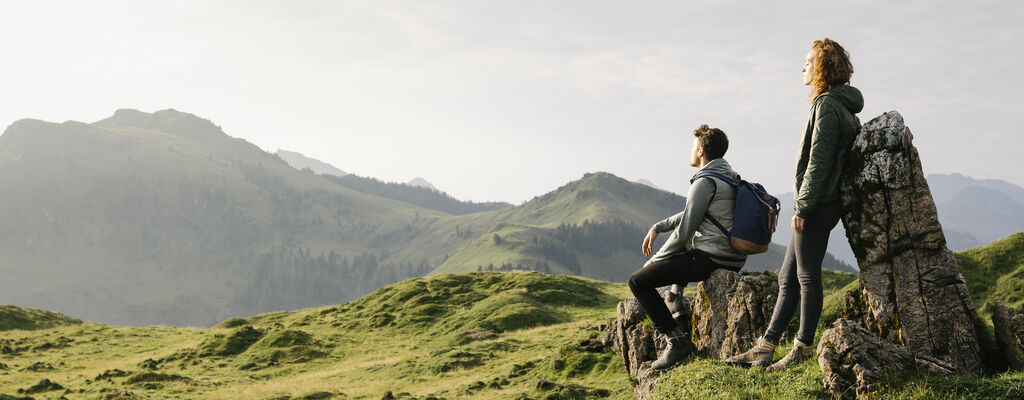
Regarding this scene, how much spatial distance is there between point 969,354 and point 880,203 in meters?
2.65

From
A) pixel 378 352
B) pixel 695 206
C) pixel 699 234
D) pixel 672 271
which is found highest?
pixel 695 206

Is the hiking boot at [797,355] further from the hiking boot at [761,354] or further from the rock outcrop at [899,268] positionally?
the rock outcrop at [899,268]

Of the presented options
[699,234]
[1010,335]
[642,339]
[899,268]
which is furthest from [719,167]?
[642,339]

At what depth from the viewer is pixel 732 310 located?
1331 cm

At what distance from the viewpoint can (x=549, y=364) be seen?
29906 millimetres

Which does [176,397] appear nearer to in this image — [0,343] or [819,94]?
[0,343]

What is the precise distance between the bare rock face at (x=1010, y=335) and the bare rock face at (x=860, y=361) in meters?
0.99

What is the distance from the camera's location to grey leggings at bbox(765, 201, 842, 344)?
9883mm

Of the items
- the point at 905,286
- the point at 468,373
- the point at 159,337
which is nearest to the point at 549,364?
the point at 468,373

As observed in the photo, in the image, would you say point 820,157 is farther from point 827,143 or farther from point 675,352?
point 675,352

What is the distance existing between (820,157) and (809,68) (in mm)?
1557

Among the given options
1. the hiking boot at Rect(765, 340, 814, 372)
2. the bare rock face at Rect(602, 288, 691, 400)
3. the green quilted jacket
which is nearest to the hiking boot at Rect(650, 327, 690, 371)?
the bare rock face at Rect(602, 288, 691, 400)

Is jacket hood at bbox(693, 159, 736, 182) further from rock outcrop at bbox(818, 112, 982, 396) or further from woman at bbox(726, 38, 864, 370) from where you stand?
rock outcrop at bbox(818, 112, 982, 396)

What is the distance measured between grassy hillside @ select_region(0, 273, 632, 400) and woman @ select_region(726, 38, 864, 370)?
11.7 m
